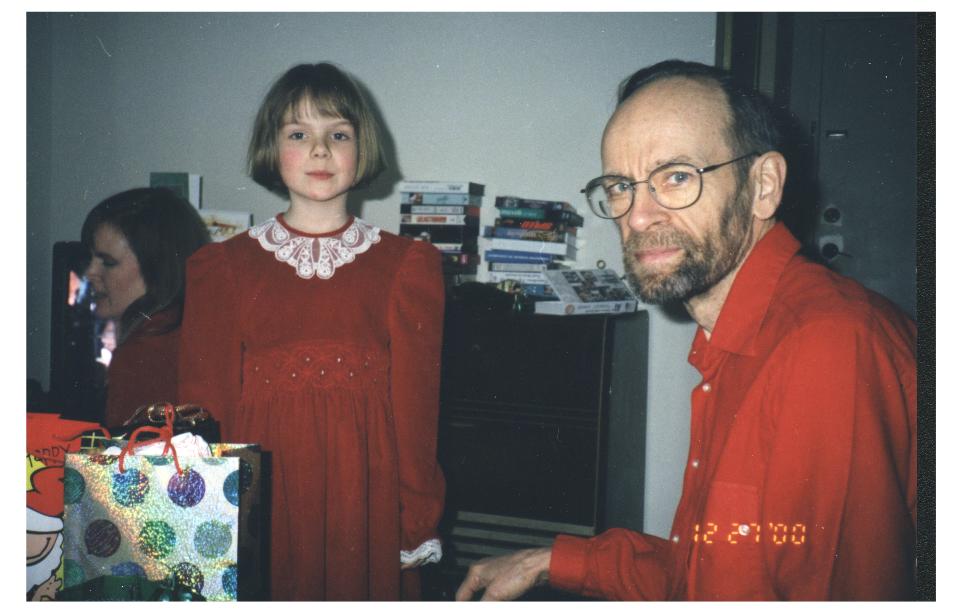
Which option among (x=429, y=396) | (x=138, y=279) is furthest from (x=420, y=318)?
(x=138, y=279)

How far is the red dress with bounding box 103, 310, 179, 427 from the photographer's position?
1937 mm

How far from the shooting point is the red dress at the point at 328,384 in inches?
68.2

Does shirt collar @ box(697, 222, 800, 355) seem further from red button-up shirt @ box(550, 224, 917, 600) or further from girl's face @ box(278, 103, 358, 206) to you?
girl's face @ box(278, 103, 358, 206)

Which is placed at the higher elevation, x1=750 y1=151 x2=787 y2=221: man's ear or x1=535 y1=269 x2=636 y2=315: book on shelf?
x1=750 y1=151 x2=787 y2=221: man's ear

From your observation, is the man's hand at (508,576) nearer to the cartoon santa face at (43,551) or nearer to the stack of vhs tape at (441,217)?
the cartoon santa face at (43,551)

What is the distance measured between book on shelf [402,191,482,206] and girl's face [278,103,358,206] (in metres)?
0.76

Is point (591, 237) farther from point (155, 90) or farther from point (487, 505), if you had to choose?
point (155, 90)

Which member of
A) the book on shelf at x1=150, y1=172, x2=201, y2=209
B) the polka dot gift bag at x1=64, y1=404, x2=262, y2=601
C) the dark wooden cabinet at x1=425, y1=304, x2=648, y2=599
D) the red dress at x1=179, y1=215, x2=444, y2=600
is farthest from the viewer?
the book on shelf at x1=150, y1=172, x2=201, y2=209

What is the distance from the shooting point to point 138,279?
7.23ft

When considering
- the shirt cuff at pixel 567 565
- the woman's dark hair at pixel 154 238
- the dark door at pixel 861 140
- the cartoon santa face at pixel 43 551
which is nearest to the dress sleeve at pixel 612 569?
the shirt cuff at pixel 567 565

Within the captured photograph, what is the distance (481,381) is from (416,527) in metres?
0.59

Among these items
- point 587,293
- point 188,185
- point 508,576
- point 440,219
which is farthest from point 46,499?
point 188,185

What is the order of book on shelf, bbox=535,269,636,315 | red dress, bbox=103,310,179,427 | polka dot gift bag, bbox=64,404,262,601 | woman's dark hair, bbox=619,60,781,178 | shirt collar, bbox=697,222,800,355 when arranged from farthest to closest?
book on shelf, bbox=535,269,636,315
red dress, bbox=103,310,179,427
woman's dark hair, bbox=619,60,781,178
shirt collar, bbox=697,222,800,355
polka dot gift bag, bbox=64,404,262,601

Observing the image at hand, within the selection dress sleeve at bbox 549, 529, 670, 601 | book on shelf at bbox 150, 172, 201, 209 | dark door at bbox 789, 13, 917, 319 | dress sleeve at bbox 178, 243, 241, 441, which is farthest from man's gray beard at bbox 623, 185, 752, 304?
book on shelf at bbox 150, 172, 201, 209
